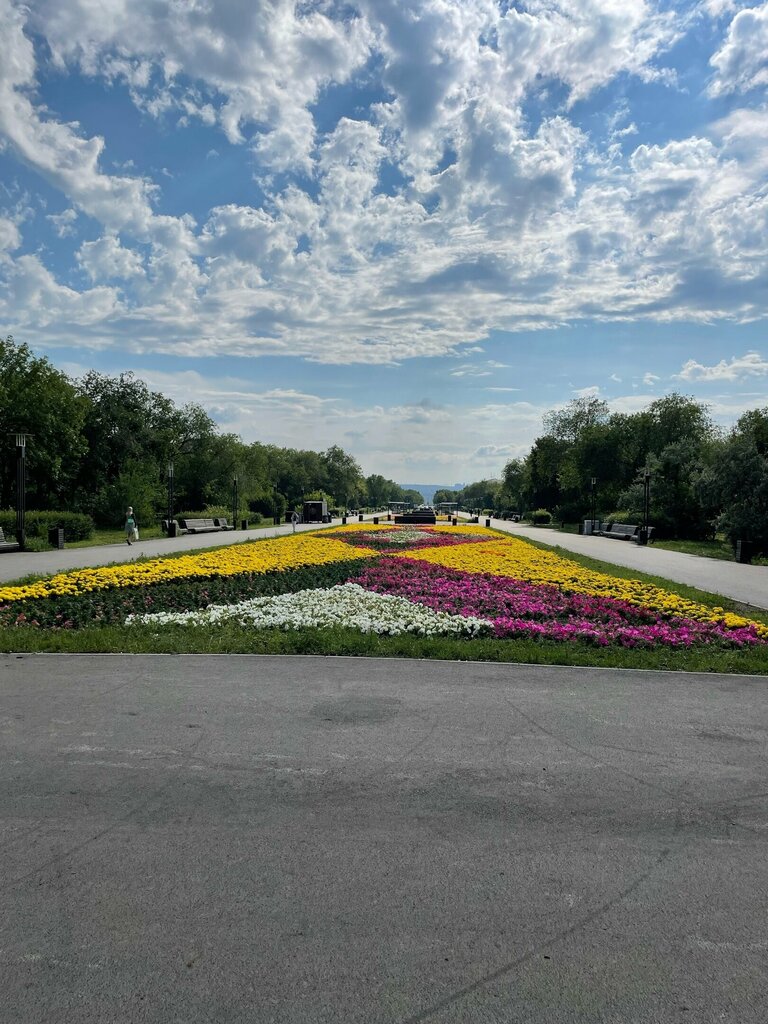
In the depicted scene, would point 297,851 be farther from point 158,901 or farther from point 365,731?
point 365,731

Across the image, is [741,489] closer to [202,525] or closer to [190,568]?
[190,568]

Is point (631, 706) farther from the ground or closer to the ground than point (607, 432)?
closer to the ground

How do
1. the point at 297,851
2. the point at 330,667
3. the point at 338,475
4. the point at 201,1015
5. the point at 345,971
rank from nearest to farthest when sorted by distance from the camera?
the point at 201,1015 → the point at 345,971 → the point at 297,851 → the point at 330,667 → the point at 338,475

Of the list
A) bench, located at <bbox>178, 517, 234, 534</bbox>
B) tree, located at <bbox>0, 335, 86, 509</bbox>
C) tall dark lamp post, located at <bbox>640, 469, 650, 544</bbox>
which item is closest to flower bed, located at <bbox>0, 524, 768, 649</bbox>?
tall dark lamp post, located at <bbox>640, 469, 650, 544</bbox>

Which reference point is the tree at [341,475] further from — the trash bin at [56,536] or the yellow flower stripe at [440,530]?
the trash bin at [56,536]

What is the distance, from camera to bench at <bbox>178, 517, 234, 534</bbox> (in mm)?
38688

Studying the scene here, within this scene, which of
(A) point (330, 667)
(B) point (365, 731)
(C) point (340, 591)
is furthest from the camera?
(C) point (340, 591)

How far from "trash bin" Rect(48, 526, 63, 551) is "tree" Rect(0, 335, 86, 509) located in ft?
67.9

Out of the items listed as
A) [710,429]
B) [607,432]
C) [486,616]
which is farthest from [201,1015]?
[710,429]

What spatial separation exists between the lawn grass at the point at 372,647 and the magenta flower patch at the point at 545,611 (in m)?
0.34

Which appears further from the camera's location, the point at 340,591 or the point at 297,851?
the point at 340,591

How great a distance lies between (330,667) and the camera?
24.2 feet

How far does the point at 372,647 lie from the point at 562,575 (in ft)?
29.2

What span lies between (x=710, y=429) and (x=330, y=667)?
56.4 metres
